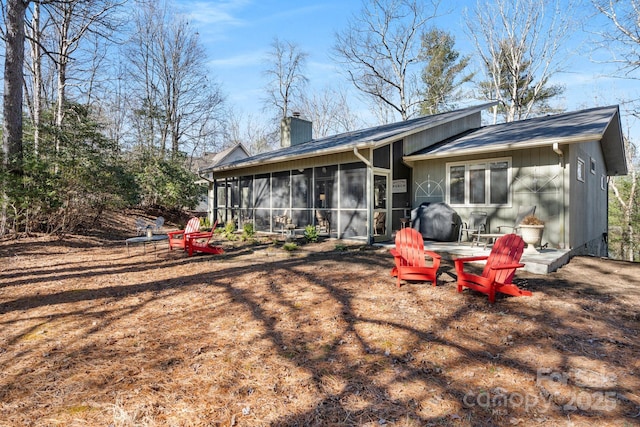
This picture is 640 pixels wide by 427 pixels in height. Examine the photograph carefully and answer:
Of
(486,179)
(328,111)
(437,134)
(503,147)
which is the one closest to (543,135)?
(503,147)

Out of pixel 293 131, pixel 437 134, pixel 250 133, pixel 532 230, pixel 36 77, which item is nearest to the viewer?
pixel 532 230

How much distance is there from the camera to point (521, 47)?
18.8 m

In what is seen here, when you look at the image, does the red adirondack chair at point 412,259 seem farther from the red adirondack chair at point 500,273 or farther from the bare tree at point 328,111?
the bare tree at point 328,111

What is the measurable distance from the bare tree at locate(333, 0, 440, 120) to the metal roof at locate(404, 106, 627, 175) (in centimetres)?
1201

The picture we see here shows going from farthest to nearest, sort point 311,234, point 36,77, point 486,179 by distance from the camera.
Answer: point 36,77
point 311,234
point 486,179

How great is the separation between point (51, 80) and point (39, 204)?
1281cm

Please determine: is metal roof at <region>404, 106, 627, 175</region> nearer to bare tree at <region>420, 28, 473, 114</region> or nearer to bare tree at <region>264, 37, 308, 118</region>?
bare tree at <region>420, 28, 473, 114</region>

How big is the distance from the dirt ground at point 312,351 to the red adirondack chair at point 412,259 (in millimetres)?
226

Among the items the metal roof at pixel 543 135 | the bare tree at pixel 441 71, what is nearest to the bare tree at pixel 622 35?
the metal roof at pixel 543 135

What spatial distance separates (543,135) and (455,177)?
2142 millimetres

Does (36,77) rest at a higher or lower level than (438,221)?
higher

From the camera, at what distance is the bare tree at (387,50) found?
20.3 metres

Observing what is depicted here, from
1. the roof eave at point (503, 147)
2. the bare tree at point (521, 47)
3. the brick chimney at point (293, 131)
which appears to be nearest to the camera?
the roof eave at point (503, 147)

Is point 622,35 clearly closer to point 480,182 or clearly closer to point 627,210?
point 480,182
